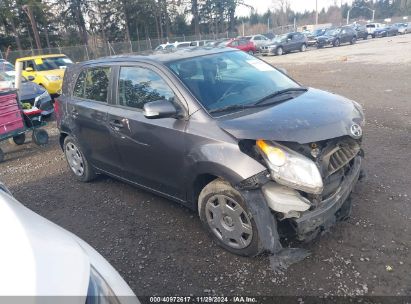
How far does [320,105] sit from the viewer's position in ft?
11.2

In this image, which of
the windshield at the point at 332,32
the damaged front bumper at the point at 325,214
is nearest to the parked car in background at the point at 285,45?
the windshield at the point at 332,32

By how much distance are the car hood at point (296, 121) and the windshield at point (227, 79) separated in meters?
0.30

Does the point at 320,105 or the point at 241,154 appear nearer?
the point at 241,154

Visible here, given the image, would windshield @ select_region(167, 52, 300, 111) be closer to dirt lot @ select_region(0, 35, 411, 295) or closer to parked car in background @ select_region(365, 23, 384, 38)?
dirt lot @ select_region(0, 35, 411, 295)

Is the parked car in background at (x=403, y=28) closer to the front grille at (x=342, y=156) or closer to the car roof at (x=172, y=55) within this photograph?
the car roof at (x=172, y=55)

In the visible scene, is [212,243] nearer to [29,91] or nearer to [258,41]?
[29,91]

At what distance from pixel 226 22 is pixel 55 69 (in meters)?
54.4

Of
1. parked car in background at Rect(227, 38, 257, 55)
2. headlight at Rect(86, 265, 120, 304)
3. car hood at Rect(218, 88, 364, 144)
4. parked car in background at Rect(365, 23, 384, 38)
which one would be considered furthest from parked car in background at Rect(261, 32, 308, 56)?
headlight at Rect(86, 265, 120, 304)

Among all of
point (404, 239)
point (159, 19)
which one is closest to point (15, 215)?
point (404, 239)

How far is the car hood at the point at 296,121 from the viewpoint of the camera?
9.56 feet

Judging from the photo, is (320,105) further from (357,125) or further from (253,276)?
(253,276)

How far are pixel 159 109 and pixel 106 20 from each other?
49973 mm

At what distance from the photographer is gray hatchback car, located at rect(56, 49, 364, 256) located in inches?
114

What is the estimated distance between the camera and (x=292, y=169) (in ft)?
9.32
